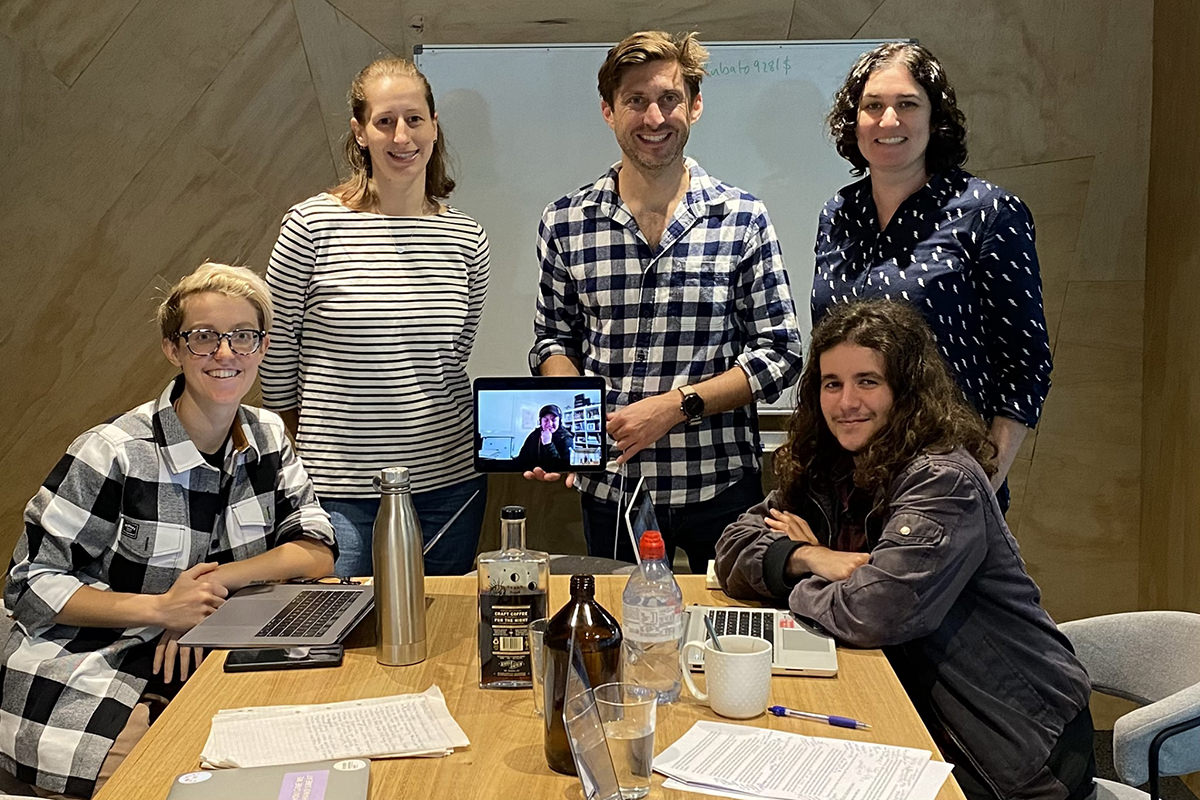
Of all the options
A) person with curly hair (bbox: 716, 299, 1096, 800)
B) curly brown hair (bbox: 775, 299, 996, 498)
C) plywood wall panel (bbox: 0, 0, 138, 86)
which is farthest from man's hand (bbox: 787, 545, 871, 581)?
plywood wall panel (bbox: 0, 0, 138, 86)

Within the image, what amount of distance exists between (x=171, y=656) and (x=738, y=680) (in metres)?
0.99

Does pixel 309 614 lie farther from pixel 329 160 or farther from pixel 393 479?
pixel 329 160

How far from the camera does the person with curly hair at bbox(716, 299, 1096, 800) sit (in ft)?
5.78

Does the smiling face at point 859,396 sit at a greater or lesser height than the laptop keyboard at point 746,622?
greater

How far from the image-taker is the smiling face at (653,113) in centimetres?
260

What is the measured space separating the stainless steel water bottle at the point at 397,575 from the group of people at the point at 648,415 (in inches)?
16.1

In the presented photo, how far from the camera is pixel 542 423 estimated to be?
90.6 inches

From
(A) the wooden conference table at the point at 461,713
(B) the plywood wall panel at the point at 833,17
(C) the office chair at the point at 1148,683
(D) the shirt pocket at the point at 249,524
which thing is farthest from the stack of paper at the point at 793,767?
(B) the plywood wall panel at the point at 833,17

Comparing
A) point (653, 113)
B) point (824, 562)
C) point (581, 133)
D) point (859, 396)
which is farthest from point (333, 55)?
point (824, 562)

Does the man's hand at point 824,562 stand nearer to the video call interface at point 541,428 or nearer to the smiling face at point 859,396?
the smiling face at point 859,396

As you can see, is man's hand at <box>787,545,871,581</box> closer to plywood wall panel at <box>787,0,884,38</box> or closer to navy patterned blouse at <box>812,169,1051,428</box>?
navy patterned blouse at <box>812,169,1051,428</box>

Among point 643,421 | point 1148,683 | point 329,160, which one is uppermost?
point 329,160

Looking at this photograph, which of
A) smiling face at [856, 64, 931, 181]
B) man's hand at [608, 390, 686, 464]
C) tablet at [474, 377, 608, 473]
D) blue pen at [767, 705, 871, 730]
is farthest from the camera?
man's hand at [608, 390, 686, 464]

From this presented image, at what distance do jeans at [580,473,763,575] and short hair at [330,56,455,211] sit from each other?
2.87ft
